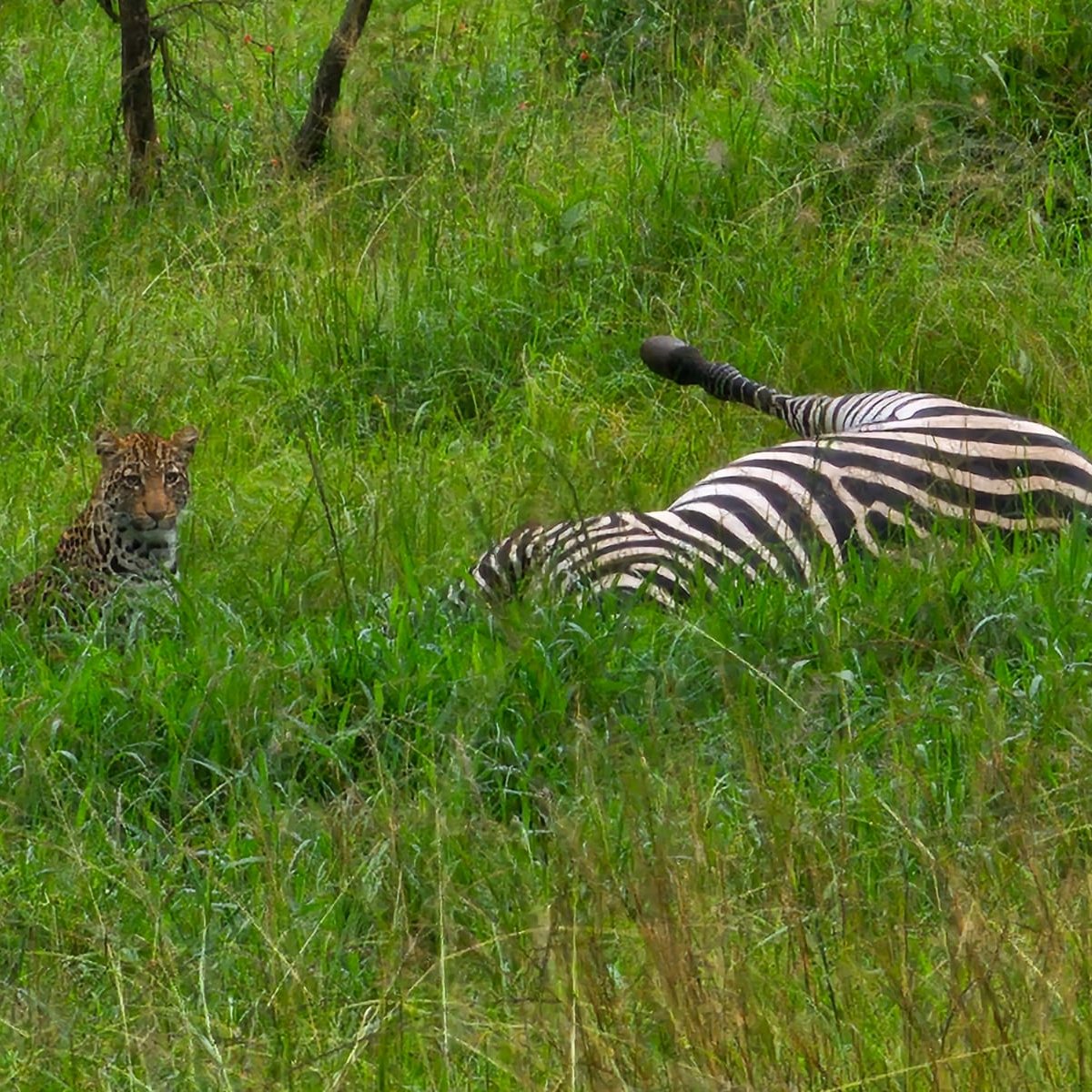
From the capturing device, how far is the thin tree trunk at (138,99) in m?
8.34

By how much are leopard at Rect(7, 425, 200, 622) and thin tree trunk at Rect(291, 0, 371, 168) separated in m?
3.01

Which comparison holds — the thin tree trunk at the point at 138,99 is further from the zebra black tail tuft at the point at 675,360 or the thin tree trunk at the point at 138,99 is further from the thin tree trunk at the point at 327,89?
the zebra black tail tuft at the point at 675,360

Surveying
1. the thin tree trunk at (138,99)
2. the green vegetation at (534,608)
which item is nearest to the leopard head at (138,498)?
the green vegetation at (534,608)

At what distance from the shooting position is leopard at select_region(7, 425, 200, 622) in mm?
5344

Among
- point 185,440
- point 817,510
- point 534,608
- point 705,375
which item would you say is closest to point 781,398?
point 705,375

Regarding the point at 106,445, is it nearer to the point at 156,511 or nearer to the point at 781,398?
the point at 156,511

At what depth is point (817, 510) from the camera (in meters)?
5.21

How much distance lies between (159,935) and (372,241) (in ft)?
15.6

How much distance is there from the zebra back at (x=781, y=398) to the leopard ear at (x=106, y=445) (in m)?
1.74

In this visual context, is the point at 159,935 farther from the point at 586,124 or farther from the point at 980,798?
the point at 586,124

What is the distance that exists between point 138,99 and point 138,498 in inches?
135

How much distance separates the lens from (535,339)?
7070 millimetres

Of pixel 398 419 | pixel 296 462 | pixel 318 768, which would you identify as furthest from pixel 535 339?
pixel 318 768

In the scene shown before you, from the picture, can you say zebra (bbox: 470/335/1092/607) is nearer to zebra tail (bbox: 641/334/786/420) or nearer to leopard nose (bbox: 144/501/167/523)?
zebra tail (bbox: 641/334/786/420)
